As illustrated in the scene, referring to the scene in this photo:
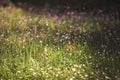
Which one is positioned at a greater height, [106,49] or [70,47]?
[70,47]

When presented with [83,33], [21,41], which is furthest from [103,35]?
[21,41]

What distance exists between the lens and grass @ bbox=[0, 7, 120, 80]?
579cm

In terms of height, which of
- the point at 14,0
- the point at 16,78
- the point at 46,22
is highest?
the point at 14,0

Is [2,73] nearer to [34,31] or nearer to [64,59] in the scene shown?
[64,59]

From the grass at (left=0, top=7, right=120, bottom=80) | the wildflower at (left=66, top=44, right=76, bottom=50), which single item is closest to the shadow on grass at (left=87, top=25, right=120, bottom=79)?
the grass at (left=0, top=7, right=120, bottom=80)

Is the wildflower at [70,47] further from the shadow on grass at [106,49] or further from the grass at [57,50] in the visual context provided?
the shadow on grass at [106,49]

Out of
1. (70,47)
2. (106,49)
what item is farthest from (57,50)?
(106,49)

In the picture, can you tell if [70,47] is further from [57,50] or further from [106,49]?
[106,49]

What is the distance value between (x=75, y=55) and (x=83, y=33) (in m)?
1.49

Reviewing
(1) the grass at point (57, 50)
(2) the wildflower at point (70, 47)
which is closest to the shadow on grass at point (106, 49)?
(1) the grass at point (57, 50)

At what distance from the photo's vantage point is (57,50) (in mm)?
6652

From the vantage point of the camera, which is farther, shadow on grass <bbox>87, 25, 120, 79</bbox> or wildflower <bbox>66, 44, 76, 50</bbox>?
wildflower <bbox>66, 44, 76, 50</bbox>

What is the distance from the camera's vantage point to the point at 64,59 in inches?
245

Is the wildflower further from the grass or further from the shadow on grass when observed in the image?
the shadow on grass
